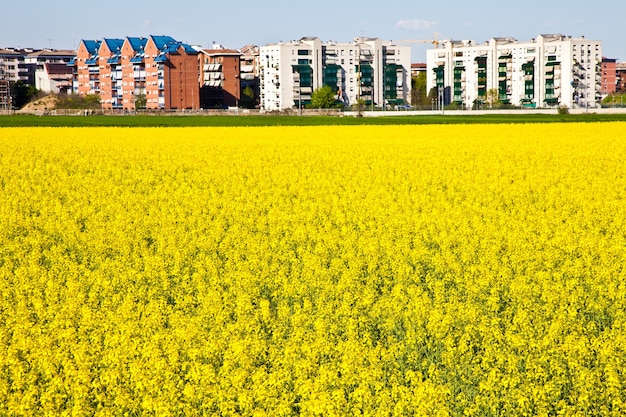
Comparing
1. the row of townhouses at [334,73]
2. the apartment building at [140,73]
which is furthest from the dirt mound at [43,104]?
the apartment building at [140,73]

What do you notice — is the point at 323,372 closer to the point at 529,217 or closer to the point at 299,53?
the point at 529,217

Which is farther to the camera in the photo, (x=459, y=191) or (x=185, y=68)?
(x=185, y=68)

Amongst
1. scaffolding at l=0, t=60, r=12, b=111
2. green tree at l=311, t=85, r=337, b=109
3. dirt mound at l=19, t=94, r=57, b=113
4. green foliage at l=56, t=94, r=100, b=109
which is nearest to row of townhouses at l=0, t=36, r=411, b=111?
green foliage at l=56, t=94, r=100, b=109

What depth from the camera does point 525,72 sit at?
571ft

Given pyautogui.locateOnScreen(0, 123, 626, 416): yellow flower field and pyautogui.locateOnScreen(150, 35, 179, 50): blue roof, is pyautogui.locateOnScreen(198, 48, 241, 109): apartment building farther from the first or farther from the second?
pyautogui.locateOnScreen(0, 123, 626, 416): yellow flower field

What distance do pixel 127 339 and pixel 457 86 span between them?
185193 millimetres

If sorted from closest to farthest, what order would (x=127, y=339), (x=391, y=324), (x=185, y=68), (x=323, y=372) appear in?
(x=323, y=372) → (x=127, y=339) → (x=391, y=324) → (x=185, y=68)

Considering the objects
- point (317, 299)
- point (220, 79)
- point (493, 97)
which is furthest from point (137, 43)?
point (317, 299)

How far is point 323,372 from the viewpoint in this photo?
6980 mm

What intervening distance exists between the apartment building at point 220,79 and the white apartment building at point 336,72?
5588mm

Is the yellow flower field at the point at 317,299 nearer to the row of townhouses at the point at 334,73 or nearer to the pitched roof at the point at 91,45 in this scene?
the row of townhouses at the point at 334,73

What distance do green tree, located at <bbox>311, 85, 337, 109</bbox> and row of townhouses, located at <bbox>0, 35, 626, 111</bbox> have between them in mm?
6587

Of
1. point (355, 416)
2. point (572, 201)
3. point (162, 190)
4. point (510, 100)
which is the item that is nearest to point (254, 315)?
point (355, 416)

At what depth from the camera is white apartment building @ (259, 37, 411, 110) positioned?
171 meters
